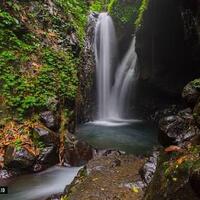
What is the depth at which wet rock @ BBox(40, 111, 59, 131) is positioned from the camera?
8180 mm

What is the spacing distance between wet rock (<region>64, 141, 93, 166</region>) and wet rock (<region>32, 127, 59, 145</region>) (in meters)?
0.33

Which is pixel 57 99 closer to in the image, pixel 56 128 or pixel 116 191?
pixel 56 128

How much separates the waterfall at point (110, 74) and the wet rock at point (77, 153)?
6.07 m

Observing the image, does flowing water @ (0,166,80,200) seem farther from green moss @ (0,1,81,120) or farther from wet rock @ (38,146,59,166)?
green moss @ (0,1,81,120)

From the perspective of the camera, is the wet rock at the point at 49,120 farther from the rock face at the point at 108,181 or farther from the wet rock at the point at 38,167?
the rock face at the point at 108,181

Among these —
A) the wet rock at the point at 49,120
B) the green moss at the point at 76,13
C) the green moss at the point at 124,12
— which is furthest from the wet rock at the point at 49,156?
the green moss at the point at 124,12

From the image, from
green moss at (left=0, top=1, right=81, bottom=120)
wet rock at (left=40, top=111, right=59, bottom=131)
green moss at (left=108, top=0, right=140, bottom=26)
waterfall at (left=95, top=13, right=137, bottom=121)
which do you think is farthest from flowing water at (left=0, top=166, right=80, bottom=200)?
green moss at (left=108, top=0, right=140, bottom=26)

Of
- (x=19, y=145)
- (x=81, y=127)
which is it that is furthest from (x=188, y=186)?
(x=81, y=127)

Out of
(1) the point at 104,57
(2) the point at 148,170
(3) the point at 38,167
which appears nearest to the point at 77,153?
(3) the point at 38,167

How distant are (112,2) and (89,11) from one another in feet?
5.84

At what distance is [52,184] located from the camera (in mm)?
6457

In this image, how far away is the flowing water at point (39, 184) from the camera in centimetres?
594

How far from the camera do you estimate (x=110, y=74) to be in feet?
49.9

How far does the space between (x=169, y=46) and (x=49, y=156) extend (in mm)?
6807
